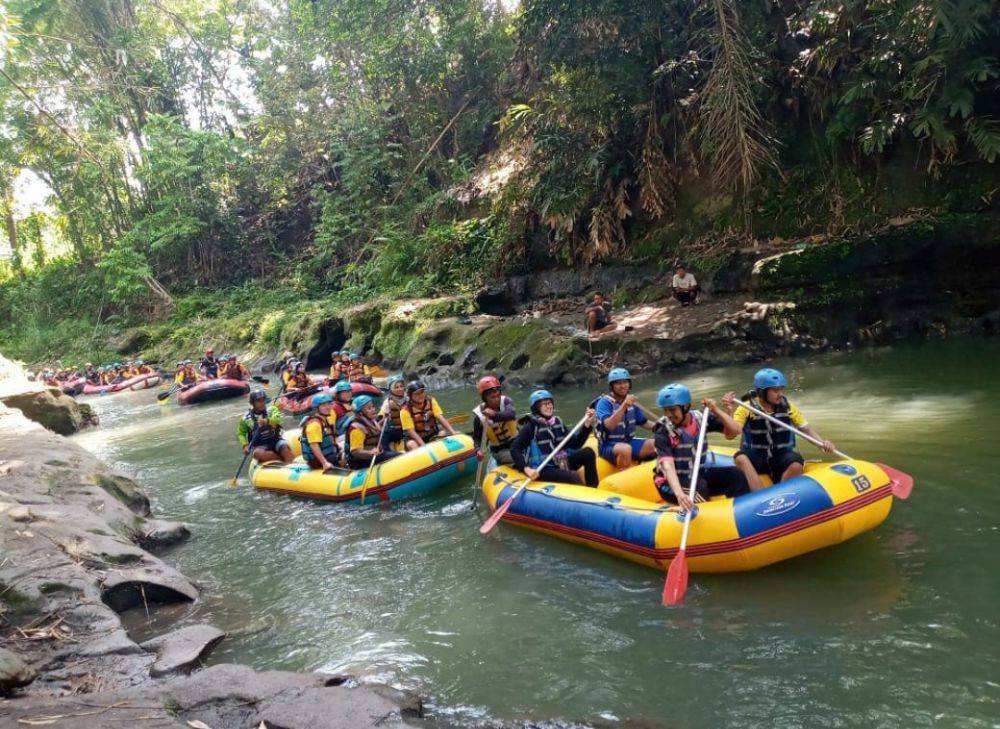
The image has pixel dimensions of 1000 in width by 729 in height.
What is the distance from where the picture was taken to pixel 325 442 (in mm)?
8438

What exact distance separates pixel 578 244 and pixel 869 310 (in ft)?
20.4

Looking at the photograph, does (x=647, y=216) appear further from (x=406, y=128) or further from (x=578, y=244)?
(x=406, y=128)

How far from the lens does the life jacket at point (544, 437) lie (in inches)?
260

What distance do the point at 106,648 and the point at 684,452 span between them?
391 centimetres

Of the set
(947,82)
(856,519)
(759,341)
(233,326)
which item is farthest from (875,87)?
(233,326)

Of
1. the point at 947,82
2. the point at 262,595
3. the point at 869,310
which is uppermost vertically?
the point at 947,82

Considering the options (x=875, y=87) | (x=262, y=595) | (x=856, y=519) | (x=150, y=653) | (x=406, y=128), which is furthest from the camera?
(x=406, y=128)

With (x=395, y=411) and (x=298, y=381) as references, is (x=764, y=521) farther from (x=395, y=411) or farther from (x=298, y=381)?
(x=298, y=381)

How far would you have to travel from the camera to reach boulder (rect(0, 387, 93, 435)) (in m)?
14.1

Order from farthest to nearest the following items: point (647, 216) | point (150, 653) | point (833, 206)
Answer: point (647, 216)
point (833, 206)
point (150, 653)

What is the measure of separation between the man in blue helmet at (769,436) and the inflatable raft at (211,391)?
14.2 meters

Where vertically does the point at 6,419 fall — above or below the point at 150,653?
above

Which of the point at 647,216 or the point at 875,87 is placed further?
the point at 647,216

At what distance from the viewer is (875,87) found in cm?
1102
